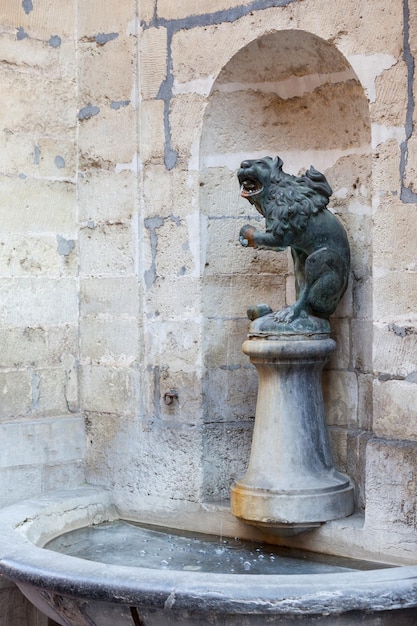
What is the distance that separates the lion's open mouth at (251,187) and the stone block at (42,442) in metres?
1.30

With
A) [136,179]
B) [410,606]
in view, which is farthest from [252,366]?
[410,606]

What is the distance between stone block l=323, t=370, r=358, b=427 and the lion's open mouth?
2.61 feet

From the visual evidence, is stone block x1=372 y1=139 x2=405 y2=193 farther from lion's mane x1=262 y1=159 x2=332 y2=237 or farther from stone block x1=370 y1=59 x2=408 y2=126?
lion's mane x1=262 y1=159 x2=332 y2=237

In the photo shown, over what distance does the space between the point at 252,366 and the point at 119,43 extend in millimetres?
1430

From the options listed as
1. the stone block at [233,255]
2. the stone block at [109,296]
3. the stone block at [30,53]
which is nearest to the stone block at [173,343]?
the stone block at [109,296]

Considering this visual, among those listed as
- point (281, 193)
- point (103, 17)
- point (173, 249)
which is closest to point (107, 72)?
point (103, 17)

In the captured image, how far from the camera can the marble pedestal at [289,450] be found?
379 cm

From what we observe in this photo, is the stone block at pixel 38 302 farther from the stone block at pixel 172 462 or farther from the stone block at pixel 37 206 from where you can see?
the stone block at pixel 172 462

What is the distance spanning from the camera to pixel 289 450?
12.6 ft

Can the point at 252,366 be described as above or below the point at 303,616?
above

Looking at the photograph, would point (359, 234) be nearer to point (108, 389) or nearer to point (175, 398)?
point (175, 398)

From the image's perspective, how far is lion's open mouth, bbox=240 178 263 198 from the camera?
3852 millimetres

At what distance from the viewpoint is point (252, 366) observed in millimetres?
4305

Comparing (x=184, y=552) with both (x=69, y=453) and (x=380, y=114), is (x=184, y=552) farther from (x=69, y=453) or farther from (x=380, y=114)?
(x=380, y=114)
